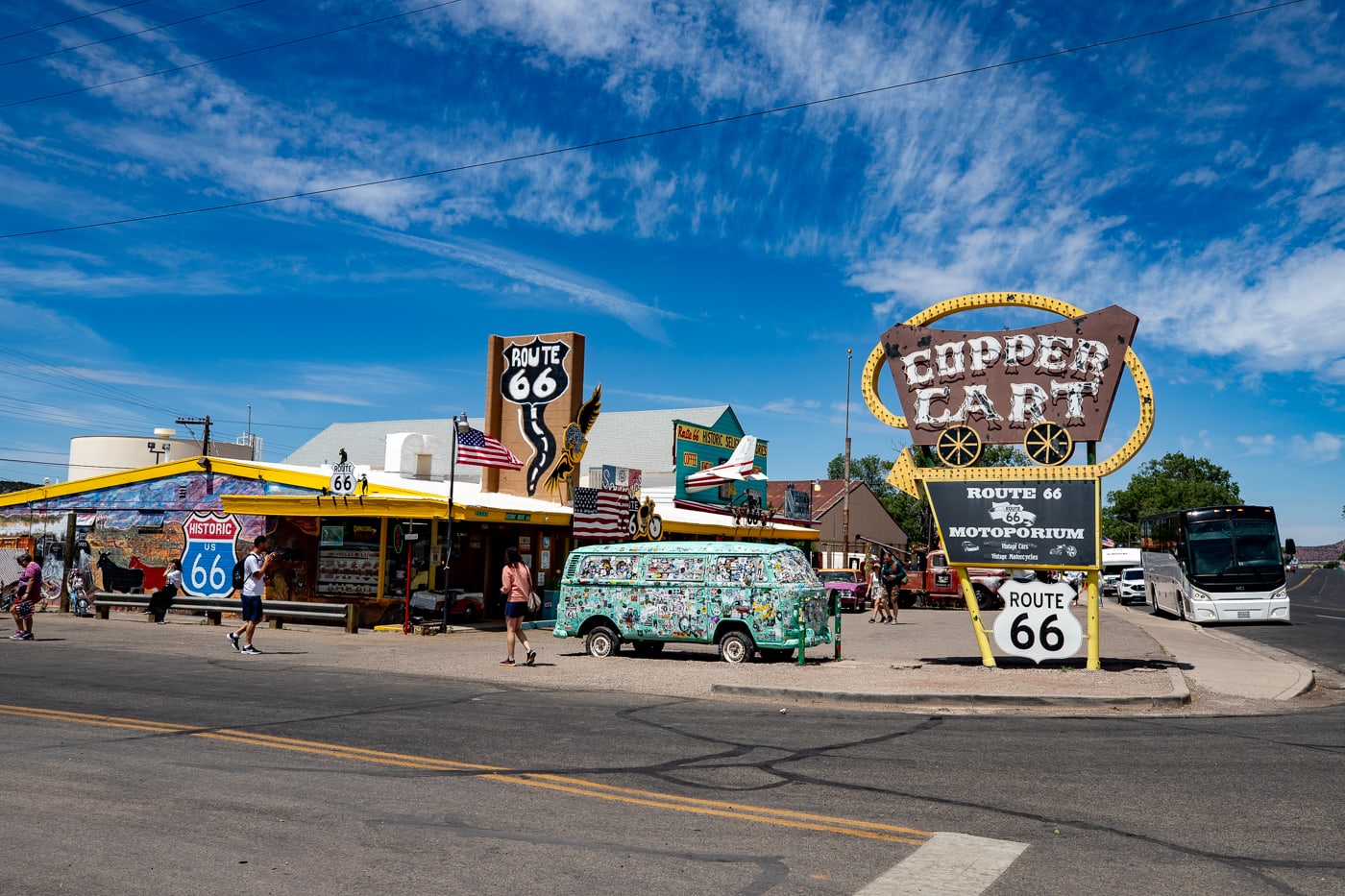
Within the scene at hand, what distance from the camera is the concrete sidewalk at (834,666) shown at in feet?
42.7

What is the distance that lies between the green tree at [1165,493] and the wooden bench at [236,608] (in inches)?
4263

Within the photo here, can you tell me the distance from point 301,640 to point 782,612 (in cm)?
1100

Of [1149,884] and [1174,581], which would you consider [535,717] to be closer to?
[1149,884]

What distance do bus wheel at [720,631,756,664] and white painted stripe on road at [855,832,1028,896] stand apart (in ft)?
35.1

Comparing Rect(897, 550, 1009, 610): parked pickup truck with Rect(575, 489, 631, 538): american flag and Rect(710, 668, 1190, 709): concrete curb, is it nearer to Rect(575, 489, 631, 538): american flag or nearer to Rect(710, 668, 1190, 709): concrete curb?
Rect(575, 489, 631, 538): american flag

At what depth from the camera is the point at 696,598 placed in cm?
1750

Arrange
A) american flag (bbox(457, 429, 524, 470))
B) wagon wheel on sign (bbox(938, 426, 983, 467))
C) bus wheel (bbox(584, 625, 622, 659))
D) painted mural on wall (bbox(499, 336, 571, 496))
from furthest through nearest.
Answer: painted mural on wall (bbox(499, 336, 571, 496)) < american flag (bbox(457, 429, 524, 470)) < bus wheel (bbox(584, 625, 622, 659)) < wagon wheel on sign (bbox(938, 426, 983, 467))

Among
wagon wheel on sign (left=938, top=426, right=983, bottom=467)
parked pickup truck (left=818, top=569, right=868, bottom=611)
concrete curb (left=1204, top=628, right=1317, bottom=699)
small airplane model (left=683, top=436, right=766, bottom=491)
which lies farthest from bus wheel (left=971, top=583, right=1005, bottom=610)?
wagon wheel on sign (left=938, top=426, right=983, bottom=467)

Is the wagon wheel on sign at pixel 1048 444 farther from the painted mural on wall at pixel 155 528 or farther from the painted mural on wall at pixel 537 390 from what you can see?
the painted mural on wall at pixel 155 528

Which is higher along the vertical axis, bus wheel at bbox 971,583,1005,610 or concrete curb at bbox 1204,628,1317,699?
bus wheel at bbox 971,583,1005,610

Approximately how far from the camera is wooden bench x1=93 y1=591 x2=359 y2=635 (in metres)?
24.5

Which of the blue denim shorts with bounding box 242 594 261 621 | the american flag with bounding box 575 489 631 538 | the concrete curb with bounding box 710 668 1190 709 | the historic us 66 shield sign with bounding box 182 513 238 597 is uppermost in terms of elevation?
the american flag with bounding box 575 489 631 538

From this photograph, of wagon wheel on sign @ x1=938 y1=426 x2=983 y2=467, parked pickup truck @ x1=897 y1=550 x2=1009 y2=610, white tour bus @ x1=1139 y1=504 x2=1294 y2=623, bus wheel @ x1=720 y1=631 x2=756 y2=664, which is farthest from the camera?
parked pickup truck @ x1=897 y1=550 x2=1009 y2=610

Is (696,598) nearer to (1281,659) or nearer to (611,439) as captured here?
(1281,659)
